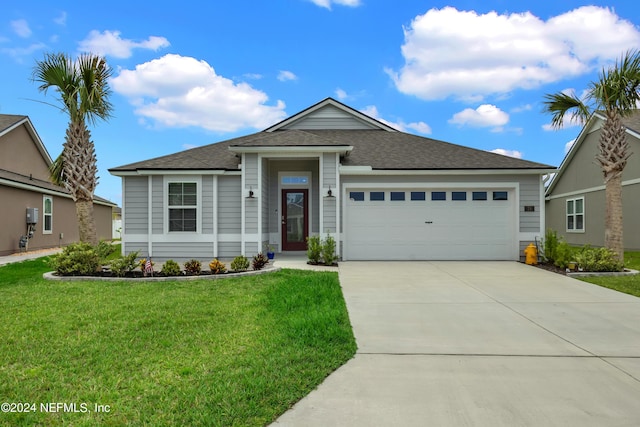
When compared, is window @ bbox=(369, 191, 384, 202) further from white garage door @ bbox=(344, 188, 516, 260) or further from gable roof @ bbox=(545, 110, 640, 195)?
gable roof @ bbox=(545, 110, 640, 195)

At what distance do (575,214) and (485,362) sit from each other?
65.1ft

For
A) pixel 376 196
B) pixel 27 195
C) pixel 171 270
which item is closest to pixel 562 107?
pixel 376 196

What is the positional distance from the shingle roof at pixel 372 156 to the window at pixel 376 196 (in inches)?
31.4

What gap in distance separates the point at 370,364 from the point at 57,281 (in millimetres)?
7595

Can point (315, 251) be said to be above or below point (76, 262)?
above

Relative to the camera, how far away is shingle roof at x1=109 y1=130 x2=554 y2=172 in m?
11.9

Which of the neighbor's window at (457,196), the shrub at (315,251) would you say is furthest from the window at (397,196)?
the shrub at (315,251)

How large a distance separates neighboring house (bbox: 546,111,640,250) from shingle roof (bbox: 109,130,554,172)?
6343mm

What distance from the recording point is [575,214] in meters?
20.2

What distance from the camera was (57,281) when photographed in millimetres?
8438

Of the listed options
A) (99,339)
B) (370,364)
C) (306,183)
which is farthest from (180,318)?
(306,183)

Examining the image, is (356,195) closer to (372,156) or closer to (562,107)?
(372,156)

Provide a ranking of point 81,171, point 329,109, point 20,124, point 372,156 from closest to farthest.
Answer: point 81,171 → point 372,156 → point 329,109 → point 20,124

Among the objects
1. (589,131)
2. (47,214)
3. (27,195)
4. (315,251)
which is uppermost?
(589,131)
